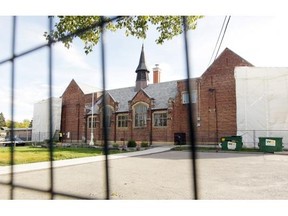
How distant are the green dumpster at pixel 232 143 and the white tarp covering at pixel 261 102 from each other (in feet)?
7.98

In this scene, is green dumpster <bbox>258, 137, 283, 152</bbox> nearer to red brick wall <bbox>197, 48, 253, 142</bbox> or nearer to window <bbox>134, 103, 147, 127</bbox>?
red brick wall <bbox>197, 48, 253, 142</bbox>

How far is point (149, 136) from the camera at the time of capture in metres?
27.9

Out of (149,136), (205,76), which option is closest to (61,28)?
(205,76)

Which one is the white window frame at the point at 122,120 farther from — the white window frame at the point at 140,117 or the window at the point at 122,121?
the white window frame at the point at 140,117

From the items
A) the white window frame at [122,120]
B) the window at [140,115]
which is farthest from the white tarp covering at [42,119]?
the window at [140,115]

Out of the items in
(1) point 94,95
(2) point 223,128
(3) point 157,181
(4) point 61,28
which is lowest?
(3) point 157,181

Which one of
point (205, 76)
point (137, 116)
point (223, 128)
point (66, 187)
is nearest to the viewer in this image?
point (66, 187)

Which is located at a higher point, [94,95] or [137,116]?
[94,95]

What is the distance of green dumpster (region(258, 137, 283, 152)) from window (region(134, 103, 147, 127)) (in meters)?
13.8

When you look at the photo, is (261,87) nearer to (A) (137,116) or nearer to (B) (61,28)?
(A) (137,116)

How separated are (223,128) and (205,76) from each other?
532 cm

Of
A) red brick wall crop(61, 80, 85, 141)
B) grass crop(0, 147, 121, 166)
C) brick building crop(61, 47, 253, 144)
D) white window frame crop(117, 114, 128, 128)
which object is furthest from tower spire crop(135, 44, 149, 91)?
grass crop(0, 147, 121, 166)

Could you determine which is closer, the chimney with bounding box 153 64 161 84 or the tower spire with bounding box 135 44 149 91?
the tower spire with bounding box 135 44 149 91

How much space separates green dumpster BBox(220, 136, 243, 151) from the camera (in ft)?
60.3
